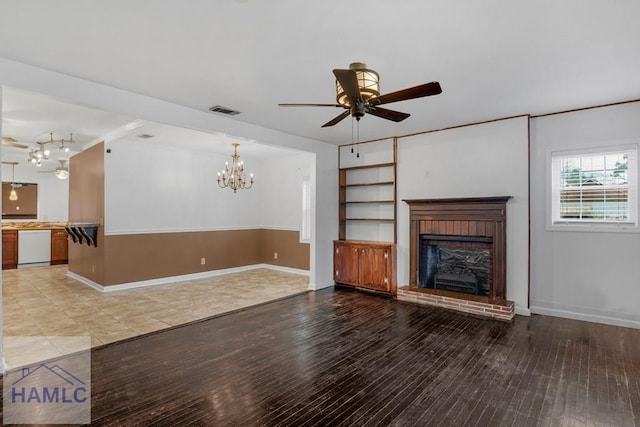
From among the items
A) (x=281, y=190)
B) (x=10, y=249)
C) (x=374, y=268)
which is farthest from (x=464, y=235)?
(x=10, y=249)

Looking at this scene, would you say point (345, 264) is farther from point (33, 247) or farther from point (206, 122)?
point (33, 247)

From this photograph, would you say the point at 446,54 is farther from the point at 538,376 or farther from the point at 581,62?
the point at 538,376

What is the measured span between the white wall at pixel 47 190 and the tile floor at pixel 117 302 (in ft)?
8.99

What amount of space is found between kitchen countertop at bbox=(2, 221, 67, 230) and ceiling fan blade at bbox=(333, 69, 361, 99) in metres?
9.49

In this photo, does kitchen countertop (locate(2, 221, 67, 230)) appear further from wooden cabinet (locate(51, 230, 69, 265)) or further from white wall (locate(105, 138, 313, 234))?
white wall (locate(105, 138, 313, 234))

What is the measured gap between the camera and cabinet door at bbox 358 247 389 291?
19.2 feet

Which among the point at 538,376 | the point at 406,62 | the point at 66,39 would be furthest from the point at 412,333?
the point at 66,39

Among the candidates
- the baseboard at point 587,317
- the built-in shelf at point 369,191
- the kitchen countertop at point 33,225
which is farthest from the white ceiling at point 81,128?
the baseboard at point 587,317

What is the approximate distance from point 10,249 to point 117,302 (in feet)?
17.7

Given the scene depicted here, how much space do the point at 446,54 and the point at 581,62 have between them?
4.20ft

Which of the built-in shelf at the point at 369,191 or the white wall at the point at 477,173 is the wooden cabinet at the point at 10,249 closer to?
the built-in shelf at the point at 369,191

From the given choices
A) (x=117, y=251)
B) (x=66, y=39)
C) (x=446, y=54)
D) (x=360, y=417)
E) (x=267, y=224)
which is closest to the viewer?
(x=360, y=417)

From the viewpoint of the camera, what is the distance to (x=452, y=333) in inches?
157

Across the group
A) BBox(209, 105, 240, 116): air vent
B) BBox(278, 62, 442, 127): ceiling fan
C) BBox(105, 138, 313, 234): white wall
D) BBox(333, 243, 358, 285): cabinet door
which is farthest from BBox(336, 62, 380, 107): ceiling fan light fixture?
BBox(105, 138, 313, 234): white wall
